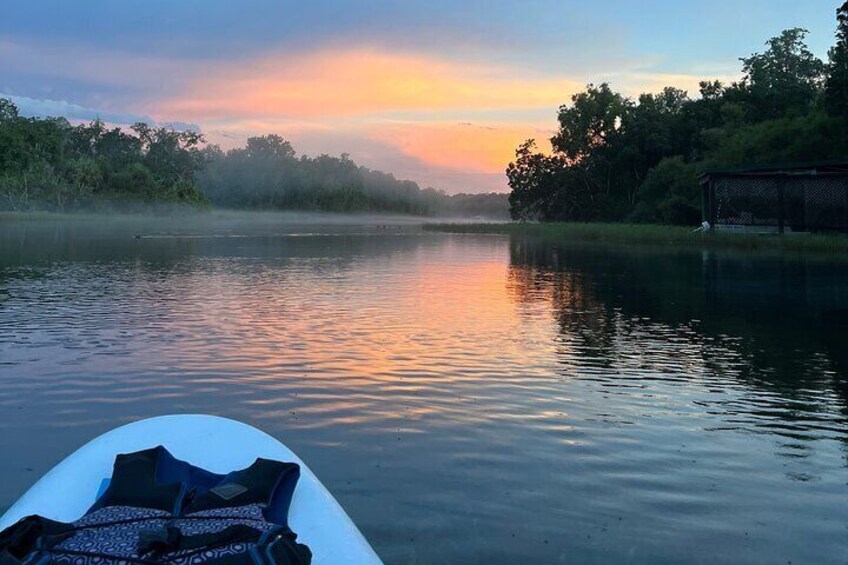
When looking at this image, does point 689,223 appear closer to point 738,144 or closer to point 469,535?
point 738,144

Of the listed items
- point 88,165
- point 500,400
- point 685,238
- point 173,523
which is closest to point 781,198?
point 685,238

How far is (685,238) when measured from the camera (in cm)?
4109

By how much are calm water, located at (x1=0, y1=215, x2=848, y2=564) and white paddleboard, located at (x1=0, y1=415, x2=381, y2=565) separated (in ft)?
3.75

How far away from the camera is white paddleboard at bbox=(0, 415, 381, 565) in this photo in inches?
141

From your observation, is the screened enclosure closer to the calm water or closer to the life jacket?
the calm water

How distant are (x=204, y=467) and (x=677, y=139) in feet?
235

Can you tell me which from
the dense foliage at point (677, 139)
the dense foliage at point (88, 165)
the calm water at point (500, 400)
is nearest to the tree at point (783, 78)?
the dense foliage at point (677, 139)

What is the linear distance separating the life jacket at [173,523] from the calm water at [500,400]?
144 centimetres

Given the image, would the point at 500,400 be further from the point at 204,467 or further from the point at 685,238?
the point at 685,238

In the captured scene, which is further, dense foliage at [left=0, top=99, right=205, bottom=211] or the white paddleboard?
dense foliage at [left=0, top=99, right=205, bottom=211]

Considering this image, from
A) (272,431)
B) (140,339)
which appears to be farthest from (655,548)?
(140,339)

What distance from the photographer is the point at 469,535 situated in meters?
5.20

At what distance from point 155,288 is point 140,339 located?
8164 mm

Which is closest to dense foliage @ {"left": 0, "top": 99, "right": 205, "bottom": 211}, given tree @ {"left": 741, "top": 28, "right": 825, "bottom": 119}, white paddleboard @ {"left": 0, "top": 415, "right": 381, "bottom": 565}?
tree @ {"left": 741, "top": 28, "right": 825, "bottom": 119}
